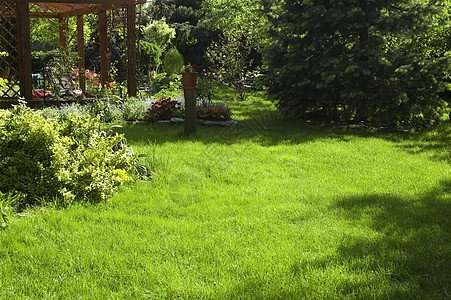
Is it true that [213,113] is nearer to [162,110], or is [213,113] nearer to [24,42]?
[162,110]

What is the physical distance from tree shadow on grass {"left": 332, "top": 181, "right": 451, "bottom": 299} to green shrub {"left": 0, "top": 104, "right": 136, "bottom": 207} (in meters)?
2.36

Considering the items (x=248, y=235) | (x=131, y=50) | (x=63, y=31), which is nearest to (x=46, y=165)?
(x=248, y=235)

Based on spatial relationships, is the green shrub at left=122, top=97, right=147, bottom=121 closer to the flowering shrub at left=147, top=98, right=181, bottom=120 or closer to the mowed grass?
the flowering shrub at left=147, top=98, right=181, bottom=120

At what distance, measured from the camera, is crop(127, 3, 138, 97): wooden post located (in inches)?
406

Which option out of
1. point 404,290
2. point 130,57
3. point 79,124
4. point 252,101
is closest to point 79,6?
point 130,57

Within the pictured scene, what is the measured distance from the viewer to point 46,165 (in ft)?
14.4

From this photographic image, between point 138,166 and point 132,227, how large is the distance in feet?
5.23

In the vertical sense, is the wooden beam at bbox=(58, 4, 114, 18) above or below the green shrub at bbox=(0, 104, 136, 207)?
above

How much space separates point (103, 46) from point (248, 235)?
32.2 feet

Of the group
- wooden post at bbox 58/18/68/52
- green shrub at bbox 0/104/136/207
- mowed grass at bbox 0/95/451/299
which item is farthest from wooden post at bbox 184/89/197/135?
wooden post at bbox 58/18/68/52

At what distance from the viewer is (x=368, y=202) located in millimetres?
4312

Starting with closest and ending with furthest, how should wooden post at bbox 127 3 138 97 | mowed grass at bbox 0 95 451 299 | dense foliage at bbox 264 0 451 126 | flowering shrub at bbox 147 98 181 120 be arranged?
mowed grass at bbox 0 95 451 299 < dense foliage at bbox 264 0 451 126 < flowering shrub at bbox 147 98 181 120 < wooden post at bbox 127 3 138 97

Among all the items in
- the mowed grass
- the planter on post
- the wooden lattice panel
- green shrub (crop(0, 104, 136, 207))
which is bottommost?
the mowed grass

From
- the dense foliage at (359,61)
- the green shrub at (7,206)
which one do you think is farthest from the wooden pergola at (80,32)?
the green shrub at (7,206)
